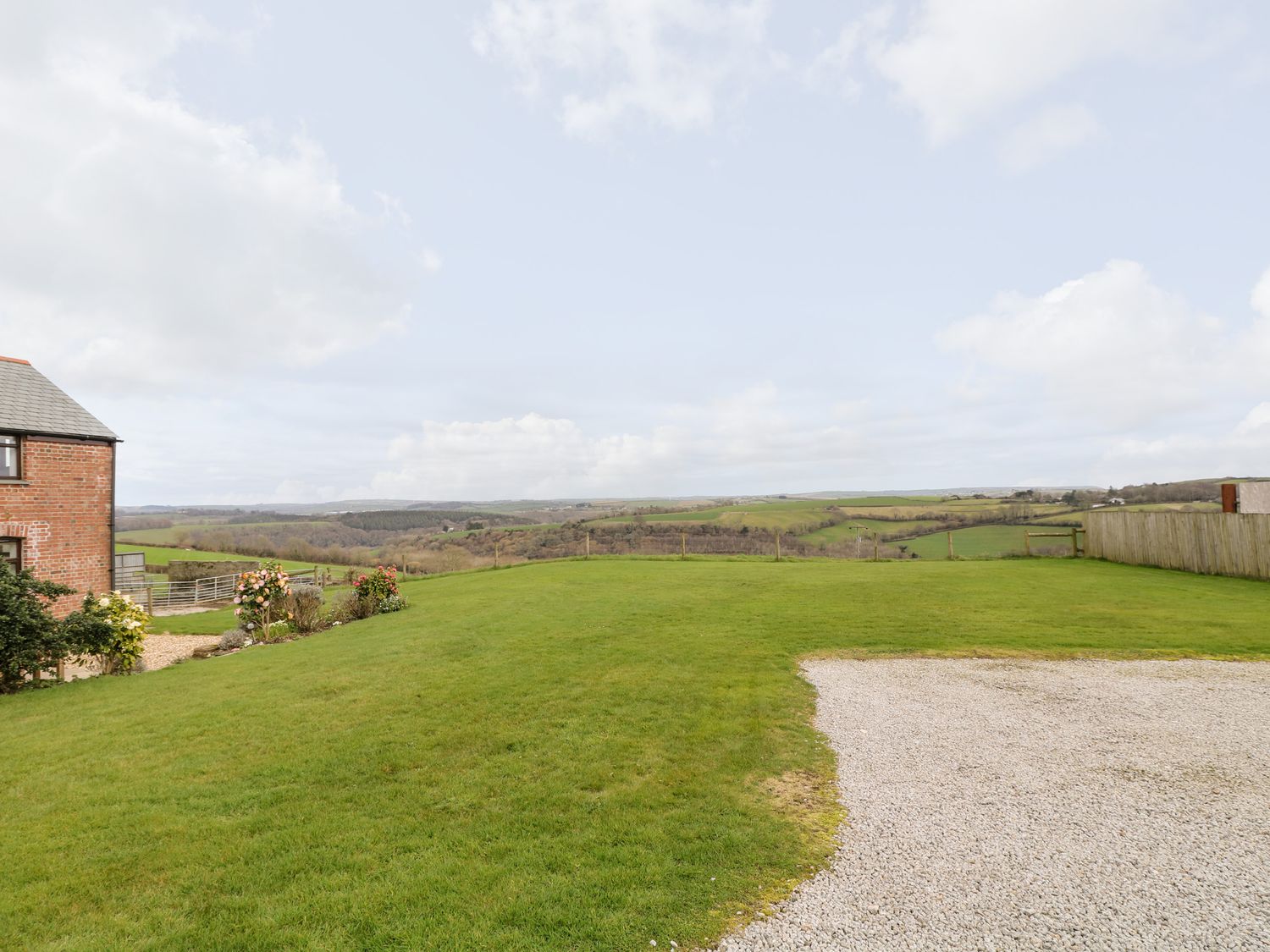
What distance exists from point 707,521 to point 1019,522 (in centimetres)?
2129

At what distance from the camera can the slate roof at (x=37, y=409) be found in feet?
50.5

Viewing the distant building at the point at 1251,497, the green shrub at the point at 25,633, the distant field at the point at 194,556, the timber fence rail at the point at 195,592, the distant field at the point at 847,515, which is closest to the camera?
the green shrub at the point at 25,633

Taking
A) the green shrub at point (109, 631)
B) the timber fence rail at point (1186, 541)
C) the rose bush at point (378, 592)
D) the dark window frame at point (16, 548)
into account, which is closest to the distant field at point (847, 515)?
the timber fence rail at point (1186, 541)

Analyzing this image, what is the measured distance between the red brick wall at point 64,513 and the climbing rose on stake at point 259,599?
5754 millimetres

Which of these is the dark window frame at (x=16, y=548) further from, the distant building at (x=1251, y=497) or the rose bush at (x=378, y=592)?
the distant building at (x=1251, y=497)

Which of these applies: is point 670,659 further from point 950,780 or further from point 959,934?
point 959,934

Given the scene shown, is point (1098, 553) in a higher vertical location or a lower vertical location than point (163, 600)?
higher

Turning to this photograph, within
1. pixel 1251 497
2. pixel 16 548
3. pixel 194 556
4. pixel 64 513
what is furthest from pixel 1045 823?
pixel 194 556

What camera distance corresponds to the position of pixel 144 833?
13.6 feet

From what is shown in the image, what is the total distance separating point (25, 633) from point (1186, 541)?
28.8 m

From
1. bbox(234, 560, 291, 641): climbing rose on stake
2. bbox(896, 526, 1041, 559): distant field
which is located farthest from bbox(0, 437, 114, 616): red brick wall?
bbox(896, 526, 1041, 559): distant field

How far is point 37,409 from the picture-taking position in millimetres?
16188

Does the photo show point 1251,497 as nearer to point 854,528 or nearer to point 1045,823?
point 1045,823

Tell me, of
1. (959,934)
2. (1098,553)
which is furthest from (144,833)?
(1098,553)
